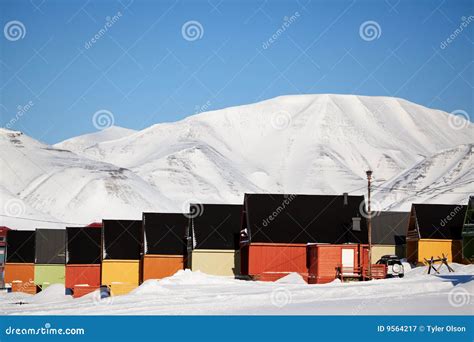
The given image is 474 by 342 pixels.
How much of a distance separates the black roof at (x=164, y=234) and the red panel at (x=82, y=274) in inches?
321

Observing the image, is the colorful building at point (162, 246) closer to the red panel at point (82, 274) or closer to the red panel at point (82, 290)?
the red panel at point (82, 290)

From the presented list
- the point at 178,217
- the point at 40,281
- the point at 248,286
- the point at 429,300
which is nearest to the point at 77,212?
the point at 40,281

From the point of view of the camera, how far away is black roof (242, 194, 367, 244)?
57562 mm

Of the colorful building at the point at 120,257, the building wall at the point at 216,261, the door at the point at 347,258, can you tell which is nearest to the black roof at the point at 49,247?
the colorful building at the point at 120,257

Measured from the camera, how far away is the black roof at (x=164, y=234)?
65.6m

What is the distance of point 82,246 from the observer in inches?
2899

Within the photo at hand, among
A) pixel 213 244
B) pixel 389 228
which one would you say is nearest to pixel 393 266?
pixel 213 244

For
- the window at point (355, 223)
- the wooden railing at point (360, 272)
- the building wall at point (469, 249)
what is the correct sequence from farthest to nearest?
the window at point (355, 223) < the wooden railing at point (360, 272) < the building wall at point (469, 249)

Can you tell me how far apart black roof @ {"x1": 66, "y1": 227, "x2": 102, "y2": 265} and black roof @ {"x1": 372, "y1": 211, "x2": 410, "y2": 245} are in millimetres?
22650

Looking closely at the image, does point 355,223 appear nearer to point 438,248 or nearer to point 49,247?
point 438,248

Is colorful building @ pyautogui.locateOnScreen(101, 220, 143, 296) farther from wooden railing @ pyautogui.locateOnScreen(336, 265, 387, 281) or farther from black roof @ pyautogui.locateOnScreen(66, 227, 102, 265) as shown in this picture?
wooden railing @ pyautogui.locateOnScreen(336, 265, 387, 281)

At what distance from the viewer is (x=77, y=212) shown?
651ft

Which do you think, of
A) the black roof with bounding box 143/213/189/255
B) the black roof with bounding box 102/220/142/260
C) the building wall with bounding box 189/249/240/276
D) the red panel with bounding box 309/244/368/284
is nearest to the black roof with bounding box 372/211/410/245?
the building wall with bounding box 189/249/240/276
